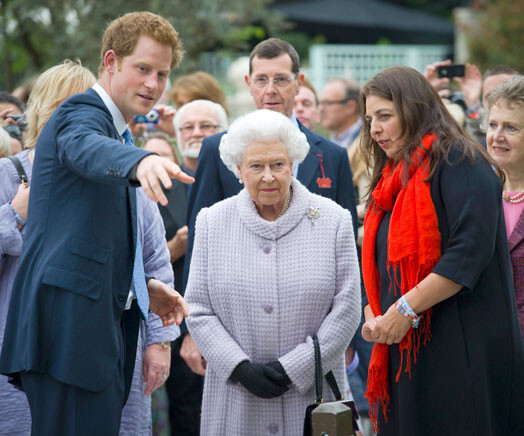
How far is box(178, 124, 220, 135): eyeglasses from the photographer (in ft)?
18.1

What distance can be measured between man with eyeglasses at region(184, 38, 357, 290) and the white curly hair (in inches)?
25.2

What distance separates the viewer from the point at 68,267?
2654 mm

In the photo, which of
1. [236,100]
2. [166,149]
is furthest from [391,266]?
[236,100]

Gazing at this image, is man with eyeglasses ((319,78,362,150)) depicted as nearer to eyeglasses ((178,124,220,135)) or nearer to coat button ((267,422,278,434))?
eyeglasses ((178,124,220,135))

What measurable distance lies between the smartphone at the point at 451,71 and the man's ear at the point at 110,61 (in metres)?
3.71

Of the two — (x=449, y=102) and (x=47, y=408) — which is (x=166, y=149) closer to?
(x=449, y=102)

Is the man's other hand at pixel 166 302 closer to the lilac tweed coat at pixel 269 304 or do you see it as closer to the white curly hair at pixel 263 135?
the lilac tweed coat at pixel 269 304

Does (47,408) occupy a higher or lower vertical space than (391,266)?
lower

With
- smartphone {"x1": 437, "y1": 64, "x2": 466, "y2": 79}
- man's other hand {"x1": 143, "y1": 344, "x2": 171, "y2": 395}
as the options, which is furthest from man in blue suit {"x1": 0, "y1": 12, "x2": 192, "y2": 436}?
smartphone {"x1": 437, "y1": 64, "x2": 466, "y2": 79}

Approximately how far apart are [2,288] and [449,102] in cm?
366

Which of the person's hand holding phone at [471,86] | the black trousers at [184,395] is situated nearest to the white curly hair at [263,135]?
the black trousers at [184,395]

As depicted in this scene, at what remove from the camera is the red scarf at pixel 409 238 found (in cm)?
331

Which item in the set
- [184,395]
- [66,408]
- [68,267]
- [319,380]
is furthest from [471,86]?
[66,408]

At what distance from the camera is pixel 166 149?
5672 millimetres
